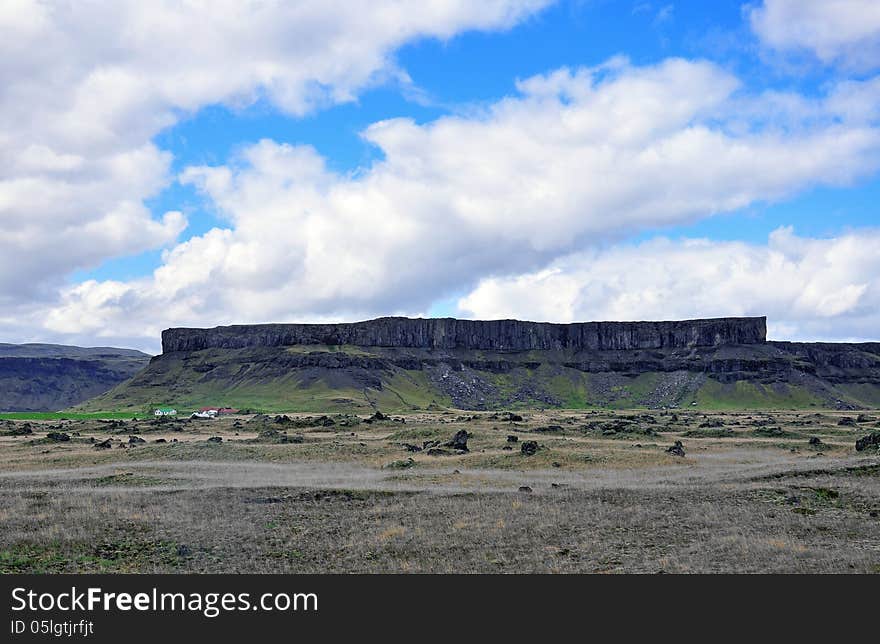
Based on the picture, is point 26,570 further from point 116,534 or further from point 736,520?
point 736,520

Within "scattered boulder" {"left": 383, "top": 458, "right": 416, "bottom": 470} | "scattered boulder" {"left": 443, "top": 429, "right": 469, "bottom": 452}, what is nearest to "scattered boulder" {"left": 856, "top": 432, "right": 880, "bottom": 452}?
"scattered boulder" {"left": 443, "top": 429, "right": 469, "bottom": 452}

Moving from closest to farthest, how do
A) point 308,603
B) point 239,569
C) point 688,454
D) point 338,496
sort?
point 308,603 → point 239,569 → point 338,496 → point 688,454

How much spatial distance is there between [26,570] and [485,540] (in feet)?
43.4

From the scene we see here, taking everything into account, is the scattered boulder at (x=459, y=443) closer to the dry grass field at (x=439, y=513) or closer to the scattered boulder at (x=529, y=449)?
the dry grass field at (x=439, y=513)

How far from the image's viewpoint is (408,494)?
33.0 metres

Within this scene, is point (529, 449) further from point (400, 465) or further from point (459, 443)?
point (400, 465)

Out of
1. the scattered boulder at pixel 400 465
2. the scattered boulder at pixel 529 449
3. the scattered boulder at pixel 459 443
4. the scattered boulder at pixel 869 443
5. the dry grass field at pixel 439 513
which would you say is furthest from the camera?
the scattered boulder at pixel 459 443

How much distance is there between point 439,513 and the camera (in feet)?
90.8

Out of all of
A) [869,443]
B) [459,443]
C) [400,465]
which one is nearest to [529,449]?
[459,443]

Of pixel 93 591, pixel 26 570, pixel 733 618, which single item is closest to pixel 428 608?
pixel 733 618

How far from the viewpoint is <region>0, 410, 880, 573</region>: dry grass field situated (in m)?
20.0

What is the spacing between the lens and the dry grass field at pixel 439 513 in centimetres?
1998

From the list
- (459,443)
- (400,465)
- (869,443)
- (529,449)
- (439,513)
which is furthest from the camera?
(459,443)

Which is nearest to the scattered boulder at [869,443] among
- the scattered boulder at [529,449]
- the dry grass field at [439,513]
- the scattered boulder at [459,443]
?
the dry grass field at [439,513]
